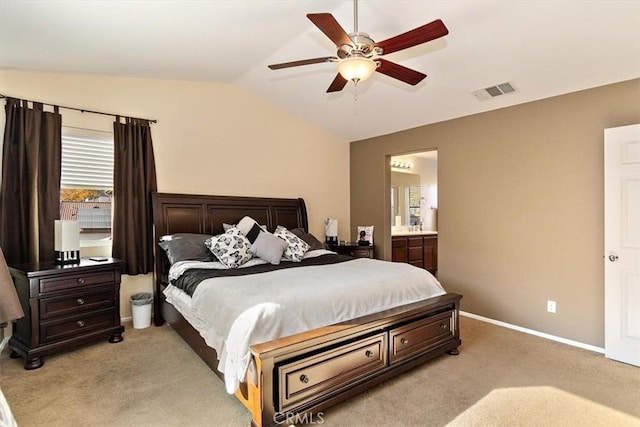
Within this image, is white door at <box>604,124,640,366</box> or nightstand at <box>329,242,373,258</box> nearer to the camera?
white door at <box>604,124,640,366</box>

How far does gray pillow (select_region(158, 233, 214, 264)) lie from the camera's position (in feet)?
12.0

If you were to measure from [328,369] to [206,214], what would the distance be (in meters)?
2.85

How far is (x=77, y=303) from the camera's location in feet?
10.4

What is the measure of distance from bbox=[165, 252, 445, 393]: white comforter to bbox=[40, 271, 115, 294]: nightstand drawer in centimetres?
70

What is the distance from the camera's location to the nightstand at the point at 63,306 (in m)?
2.89

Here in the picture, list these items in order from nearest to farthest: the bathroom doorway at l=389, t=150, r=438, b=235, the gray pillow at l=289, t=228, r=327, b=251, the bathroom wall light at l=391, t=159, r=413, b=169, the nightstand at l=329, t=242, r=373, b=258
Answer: the gray pillow at l=289, t=228, r=327, b=251, the nightstand at l=329, t=242, r=373, b=258, the bathroom wall light at l=391, t=159, r=413, b=169, the bathroom doorway at l=389, t=150, r=438, b=235

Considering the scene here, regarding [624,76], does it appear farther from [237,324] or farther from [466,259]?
[237,324]

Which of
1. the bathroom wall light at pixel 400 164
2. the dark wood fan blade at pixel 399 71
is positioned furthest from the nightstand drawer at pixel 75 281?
the bathroom wall light at pixel 400 164

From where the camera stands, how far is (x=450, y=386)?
2.61 m

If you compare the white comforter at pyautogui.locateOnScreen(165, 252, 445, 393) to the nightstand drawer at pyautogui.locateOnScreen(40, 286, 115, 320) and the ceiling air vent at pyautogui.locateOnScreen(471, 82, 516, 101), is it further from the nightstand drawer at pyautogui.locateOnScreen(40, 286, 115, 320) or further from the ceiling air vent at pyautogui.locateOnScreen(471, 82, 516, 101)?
the ceiling air vent at pyautogui.locateOnScreen(471, 82, 516, 101)

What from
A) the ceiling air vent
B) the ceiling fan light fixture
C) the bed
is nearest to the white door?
the ceiling air vent

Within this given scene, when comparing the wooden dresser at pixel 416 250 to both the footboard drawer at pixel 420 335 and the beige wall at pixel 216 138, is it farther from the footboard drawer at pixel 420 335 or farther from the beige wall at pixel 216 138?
the footboard drawer at pixel 420 335

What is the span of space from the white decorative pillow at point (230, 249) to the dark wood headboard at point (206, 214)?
2.27 feet

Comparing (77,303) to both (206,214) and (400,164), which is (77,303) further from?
(400,164)
